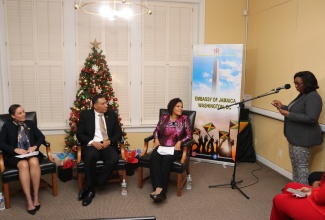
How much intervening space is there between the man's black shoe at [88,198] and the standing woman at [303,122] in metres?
2.40

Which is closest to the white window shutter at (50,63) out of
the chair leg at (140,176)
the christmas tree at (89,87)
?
the christmas tree at (89,87)

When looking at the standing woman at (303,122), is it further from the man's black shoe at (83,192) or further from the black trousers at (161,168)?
the man's black shoe at (83,192)

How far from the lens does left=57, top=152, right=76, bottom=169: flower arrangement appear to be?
3889 millimetres

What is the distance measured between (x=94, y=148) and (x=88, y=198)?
59 centimetres

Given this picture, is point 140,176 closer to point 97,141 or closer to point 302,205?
point 97,141

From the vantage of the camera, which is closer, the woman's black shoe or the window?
the woman's black shoe

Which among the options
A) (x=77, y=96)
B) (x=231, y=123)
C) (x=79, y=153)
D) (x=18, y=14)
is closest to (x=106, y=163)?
(x=79, y=153)

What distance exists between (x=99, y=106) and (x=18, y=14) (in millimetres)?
2080

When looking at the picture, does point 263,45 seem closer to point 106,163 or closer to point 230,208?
point 230,208

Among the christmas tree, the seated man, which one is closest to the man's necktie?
the seated man

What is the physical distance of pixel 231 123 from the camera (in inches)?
177

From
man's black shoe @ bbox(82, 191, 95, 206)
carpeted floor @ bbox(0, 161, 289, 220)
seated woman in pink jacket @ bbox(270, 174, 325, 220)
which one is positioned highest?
seated woman in pink jacket @ bbox(270, 174, 325, 220)

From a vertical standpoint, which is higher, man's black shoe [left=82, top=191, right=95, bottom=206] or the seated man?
the seated man

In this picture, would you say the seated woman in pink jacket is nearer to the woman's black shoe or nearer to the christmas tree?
the woman's black shoe
